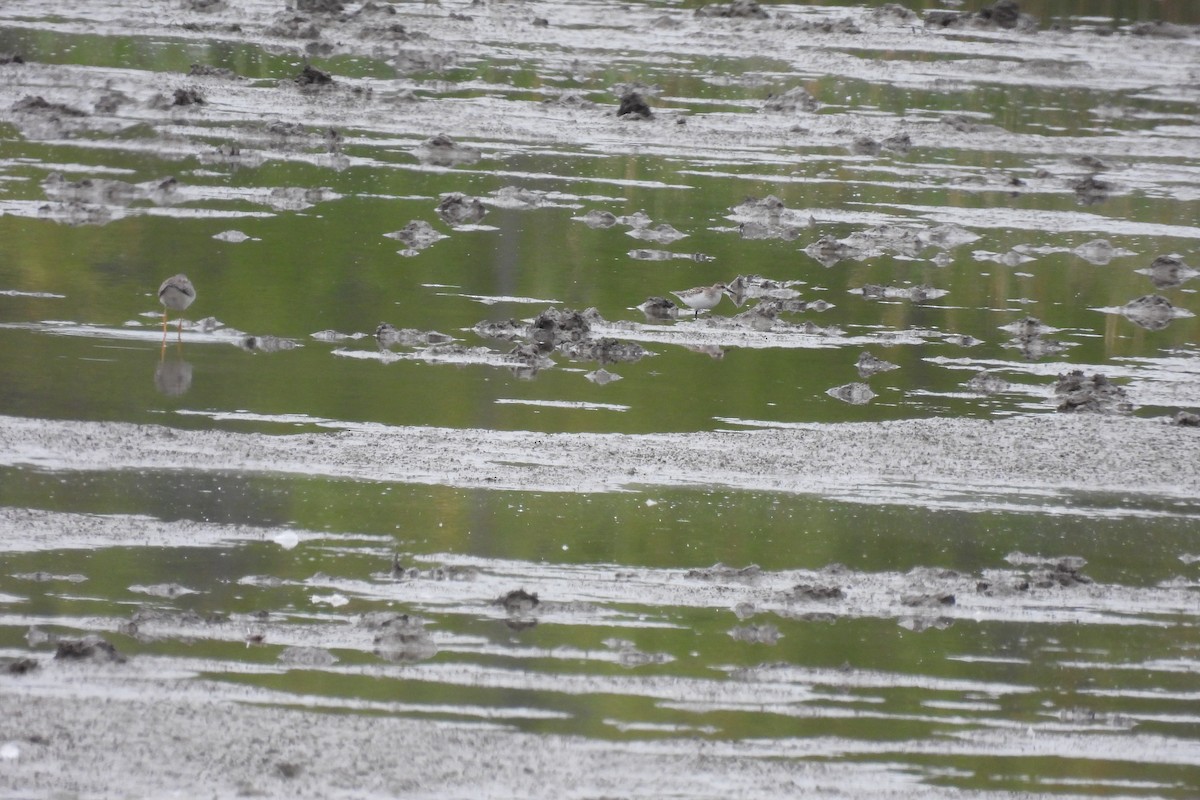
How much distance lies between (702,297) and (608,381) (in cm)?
170

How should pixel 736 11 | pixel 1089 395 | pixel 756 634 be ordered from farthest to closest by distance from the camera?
pixel 736 11, pixel 1089 395, pixel 756 634

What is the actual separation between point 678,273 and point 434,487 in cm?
495

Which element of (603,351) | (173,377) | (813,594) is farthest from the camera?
(603,351)

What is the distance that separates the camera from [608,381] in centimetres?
1098

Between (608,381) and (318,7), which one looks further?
(318,7)

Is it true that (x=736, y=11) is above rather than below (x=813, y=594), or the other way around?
above

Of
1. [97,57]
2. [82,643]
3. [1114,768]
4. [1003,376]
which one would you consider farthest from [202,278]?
[97,57]

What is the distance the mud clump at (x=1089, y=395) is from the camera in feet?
35.9

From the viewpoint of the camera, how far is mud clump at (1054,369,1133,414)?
10.9 m

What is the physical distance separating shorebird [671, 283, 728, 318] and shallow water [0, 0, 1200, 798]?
0.12 metres

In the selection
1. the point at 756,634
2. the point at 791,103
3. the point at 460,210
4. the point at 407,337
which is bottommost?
the point at 756,634

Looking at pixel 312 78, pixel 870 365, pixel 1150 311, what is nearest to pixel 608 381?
pixel 870 365

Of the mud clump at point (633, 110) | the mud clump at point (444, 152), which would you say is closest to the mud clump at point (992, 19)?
the mud clump at point (633, 110)

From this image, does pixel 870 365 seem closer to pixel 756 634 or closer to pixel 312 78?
pixel 756 634
